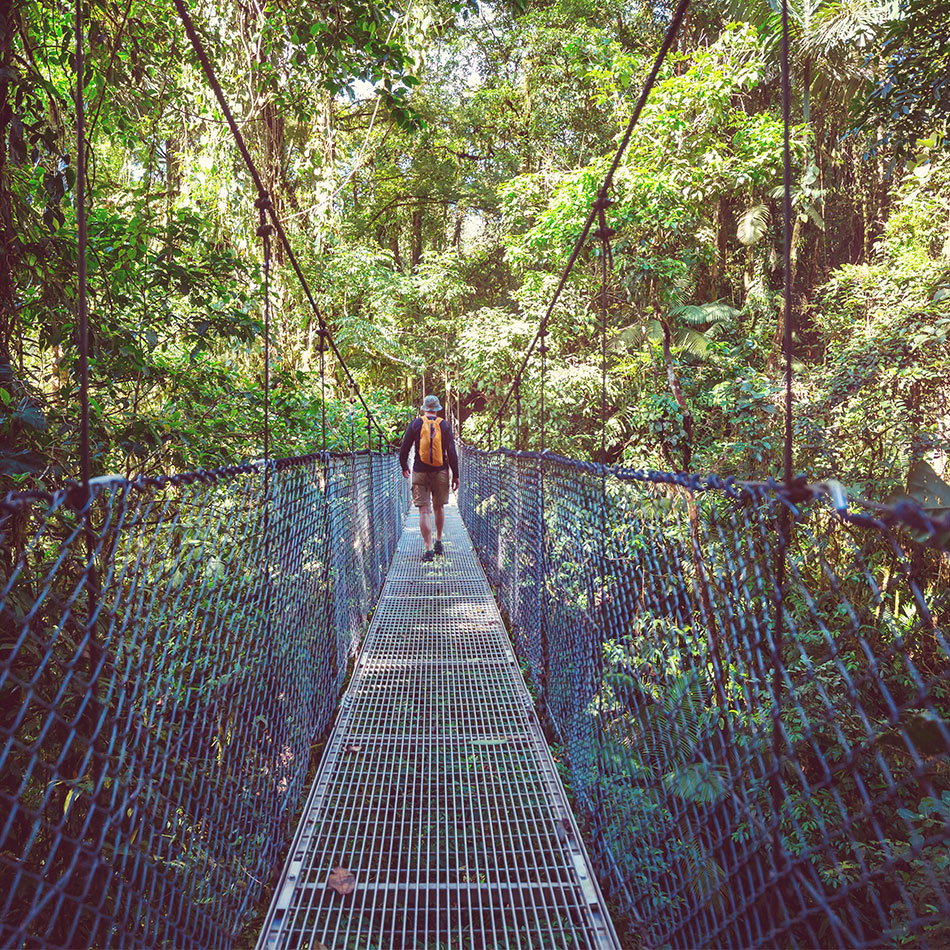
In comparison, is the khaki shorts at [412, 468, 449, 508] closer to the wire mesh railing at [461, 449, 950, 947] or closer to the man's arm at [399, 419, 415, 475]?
the man's arm at [399, 419, 415, 475]

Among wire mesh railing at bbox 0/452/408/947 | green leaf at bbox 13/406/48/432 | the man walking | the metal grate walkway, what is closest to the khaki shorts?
the man walking

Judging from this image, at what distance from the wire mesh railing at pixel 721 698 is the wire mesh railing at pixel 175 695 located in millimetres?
742

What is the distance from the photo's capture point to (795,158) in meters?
5.84

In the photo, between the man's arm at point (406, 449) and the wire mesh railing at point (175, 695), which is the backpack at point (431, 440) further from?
the wire mesh railing at point (175, 695)

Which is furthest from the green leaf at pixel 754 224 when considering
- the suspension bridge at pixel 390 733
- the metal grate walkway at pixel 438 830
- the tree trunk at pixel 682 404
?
the metal grate walkway at pixel 438 830

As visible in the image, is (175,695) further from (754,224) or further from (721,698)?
(754,224)

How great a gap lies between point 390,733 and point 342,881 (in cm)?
62

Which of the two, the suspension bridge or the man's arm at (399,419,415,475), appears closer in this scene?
the suspension bridge

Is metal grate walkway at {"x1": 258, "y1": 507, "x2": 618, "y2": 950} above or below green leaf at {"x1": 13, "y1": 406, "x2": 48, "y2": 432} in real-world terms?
below

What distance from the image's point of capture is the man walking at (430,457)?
3869 millimetres

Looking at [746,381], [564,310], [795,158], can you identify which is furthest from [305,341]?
[795,158]

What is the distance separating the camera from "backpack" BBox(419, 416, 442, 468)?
386cm

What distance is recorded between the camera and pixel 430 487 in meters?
4.00

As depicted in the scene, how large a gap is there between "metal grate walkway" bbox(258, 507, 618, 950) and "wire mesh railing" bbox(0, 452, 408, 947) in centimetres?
12
